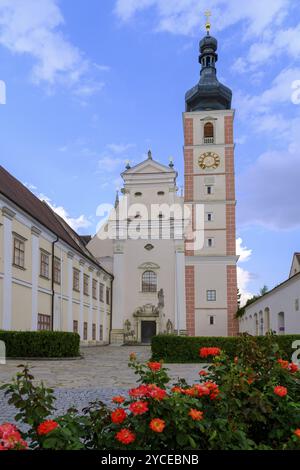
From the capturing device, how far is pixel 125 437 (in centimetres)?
279

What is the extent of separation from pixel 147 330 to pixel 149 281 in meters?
3.83

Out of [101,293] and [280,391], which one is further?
[101,293]

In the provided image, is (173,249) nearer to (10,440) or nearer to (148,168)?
(148,168)

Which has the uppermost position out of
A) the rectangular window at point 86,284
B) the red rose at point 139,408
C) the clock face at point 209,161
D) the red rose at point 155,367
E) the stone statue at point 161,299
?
the clock face at point 209,161

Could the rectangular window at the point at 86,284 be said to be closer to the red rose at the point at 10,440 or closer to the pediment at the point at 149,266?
the pediment at the point at 149,266

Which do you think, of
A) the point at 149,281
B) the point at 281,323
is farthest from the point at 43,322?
the point at 149,281

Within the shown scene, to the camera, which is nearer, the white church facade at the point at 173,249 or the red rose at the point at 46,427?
the red rose at the point at 46,427

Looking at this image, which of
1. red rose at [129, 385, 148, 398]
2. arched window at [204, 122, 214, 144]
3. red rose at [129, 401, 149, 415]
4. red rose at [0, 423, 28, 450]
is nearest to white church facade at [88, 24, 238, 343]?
Result: arched window at [204, 122, 214, 144]

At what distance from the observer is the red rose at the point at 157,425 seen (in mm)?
2759

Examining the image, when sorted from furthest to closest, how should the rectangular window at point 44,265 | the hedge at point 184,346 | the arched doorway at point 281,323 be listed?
the arched doorway at point 281,323 → the rectangular window at point 44,265 → the hedge at point 184,346

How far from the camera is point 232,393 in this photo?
3.36 m

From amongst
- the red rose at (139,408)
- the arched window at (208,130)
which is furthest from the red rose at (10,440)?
the arched window at (208,130)

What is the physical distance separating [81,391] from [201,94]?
35631mm

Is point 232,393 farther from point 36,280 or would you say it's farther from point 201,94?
point 201,94
